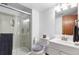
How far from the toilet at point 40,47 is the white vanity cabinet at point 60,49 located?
67 mm

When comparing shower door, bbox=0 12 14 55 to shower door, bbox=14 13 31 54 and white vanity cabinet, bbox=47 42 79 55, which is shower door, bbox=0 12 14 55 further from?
white vanity cabinet, bbox=47 42 79 55

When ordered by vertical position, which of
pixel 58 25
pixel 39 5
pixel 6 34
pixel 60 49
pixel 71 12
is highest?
pixel 39 5

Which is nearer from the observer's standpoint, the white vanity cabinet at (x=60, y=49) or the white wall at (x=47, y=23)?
the white vanity cabinet at (x=60, y=49)

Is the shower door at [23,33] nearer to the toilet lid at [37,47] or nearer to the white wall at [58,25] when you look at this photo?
the toilet lid at [37,47]

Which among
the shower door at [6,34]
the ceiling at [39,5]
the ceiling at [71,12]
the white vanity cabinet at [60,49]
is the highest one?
the ceiling at [39,5]

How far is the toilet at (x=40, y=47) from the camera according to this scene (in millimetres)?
1306

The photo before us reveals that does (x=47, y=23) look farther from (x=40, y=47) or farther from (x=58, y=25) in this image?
(x=40, y=47)

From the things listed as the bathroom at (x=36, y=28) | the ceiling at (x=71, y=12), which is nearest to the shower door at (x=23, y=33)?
the bathroom at (x=36, y=28)

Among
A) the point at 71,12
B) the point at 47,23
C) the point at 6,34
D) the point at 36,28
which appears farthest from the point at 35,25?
the point at 71,12

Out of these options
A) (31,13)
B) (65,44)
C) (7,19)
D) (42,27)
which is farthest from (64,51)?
(7,19)

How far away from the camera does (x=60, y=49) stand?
128 centimetres

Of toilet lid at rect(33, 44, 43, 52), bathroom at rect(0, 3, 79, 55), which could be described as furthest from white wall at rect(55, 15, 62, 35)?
toilet lid at rect(33, 44, 43, 52)

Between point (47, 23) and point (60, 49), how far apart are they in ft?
1.27
